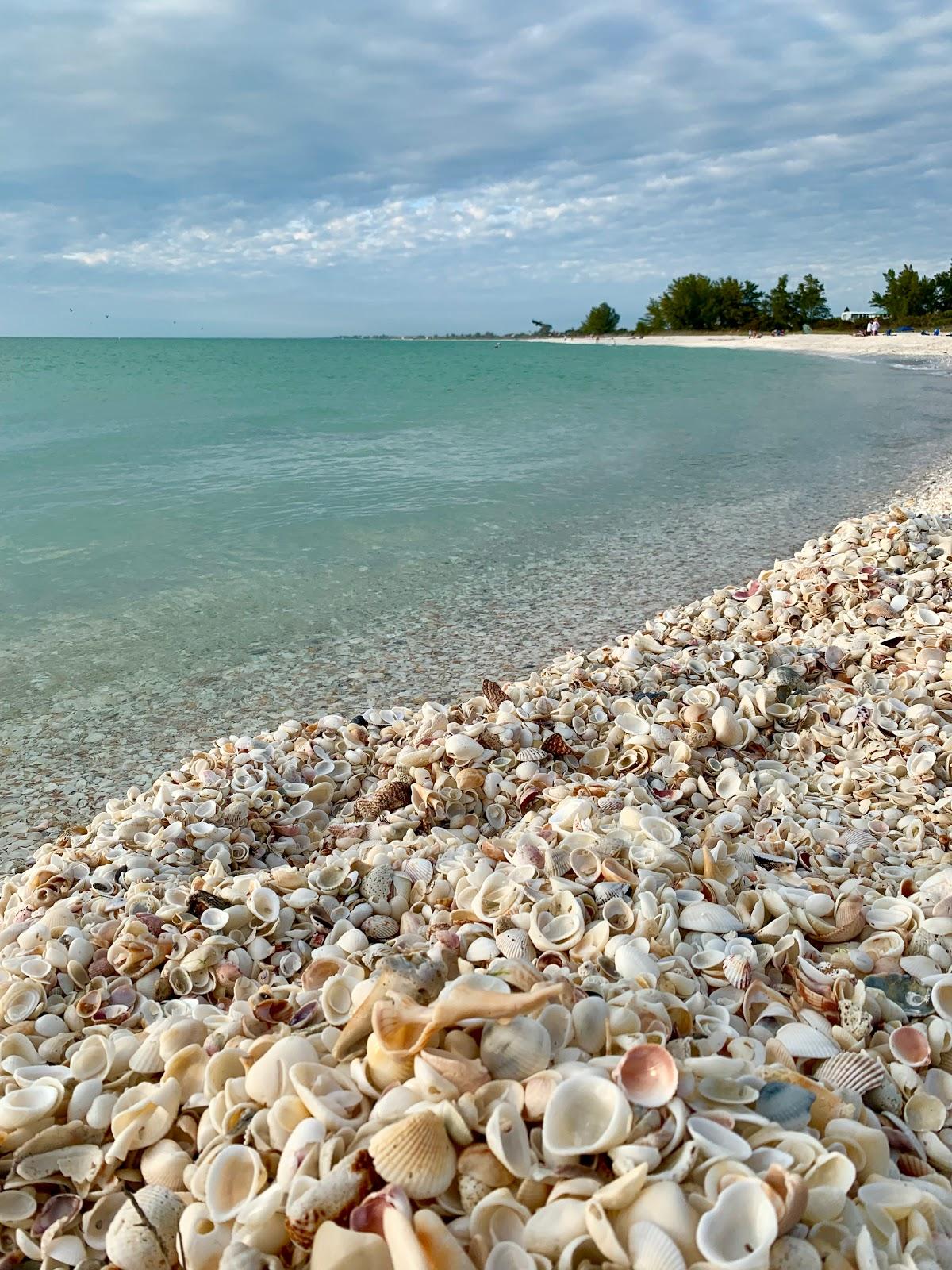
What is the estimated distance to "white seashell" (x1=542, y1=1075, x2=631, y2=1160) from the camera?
1.53 m

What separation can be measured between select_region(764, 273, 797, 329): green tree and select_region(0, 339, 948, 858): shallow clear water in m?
71.9

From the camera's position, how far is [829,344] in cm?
6412

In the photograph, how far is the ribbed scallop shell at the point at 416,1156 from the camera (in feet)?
4.89

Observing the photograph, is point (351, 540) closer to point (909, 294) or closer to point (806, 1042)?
point (806, 1042)

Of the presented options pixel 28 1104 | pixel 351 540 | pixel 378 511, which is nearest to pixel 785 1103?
pixel 28 1104

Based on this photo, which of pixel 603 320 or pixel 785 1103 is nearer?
pixel 785 1103

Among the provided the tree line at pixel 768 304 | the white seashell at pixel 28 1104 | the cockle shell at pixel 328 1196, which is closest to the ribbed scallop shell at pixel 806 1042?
the cockle shell at pixel 328 1196

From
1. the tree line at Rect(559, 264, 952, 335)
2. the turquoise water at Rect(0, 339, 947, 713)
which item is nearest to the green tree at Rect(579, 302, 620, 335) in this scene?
the tree line at Rect(559, 264, 952, 335)

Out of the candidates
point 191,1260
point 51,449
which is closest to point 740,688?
point 191,1260

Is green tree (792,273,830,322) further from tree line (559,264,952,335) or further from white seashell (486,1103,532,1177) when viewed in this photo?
white seashell (486,1103,532,1177)

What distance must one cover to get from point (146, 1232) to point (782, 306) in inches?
3876

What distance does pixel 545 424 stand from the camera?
21094 millimetres

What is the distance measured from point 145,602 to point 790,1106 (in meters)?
6.97

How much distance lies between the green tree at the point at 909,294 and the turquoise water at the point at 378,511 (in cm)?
5824
